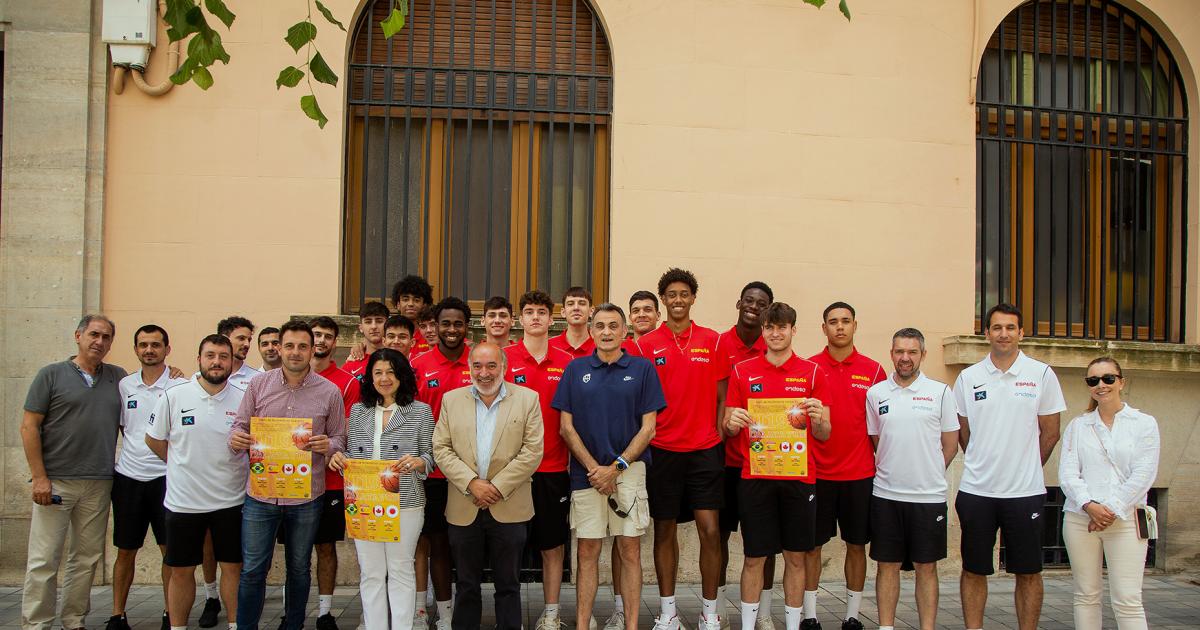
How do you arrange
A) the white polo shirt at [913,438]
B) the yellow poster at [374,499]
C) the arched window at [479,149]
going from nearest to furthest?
the yellow poster at [374,499]
the white polo shirt at [913,438]
the arched window at [479,149]

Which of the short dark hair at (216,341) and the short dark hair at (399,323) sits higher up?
the short dark hair at (399,323)

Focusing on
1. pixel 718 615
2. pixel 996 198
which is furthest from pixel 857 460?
pixel 996 198

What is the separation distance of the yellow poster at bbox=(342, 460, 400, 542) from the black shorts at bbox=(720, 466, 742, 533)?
227cm

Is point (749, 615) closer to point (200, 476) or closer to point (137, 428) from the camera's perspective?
point (200, 476)

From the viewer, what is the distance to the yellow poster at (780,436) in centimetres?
580

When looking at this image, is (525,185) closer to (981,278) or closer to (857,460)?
(857,460)

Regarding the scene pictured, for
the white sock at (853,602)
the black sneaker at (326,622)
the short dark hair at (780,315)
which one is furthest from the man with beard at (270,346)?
the white sock at (853,602)

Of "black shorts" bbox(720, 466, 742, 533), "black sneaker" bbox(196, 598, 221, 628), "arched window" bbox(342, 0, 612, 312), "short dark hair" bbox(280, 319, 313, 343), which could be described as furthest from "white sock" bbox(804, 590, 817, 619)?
"black sneaker" bbox(196, 598, 221, 628)

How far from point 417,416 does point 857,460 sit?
2.89m

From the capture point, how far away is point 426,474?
5648 mm

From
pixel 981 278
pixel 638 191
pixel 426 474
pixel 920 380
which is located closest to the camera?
pixel 426 474

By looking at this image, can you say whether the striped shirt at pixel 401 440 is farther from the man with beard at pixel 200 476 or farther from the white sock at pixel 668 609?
the white sock at pixel 668 609

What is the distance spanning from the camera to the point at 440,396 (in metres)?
6.18

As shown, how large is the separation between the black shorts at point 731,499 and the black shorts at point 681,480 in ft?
0.96
